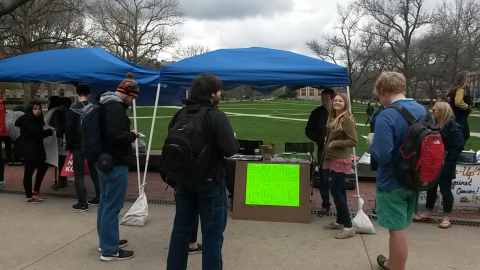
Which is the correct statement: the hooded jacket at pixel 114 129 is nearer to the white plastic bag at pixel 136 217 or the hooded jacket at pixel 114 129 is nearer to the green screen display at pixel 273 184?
the white plastic bag at pixel 136 217

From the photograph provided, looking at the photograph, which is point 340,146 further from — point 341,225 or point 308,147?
point 308,147

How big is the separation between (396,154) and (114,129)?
2528 millimetres

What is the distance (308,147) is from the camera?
6.31 meters

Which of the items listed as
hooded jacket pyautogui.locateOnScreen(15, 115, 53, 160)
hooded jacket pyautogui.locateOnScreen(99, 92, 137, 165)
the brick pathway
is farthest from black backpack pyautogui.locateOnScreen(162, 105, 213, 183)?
hooded jacket pyautogui.locateOnScreen(15, 115, 53, 160)

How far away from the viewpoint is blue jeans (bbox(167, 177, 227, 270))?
109 inches

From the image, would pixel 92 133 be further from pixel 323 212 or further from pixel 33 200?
pixel 323 212

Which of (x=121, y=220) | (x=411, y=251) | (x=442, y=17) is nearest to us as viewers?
(x=411, y=251)

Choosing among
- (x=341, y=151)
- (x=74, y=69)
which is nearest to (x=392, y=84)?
(x=341, y=151)

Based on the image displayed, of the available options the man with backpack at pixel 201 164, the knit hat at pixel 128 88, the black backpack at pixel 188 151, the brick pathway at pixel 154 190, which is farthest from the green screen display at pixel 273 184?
the black backpack at pixel 188 151

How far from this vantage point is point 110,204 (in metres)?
3.66

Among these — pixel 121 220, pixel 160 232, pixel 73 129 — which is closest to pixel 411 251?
pixel 160 232

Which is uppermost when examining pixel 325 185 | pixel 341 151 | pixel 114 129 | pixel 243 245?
pixel 114 129

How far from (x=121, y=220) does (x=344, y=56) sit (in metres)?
44.5

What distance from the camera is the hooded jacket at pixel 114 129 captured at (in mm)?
3557
